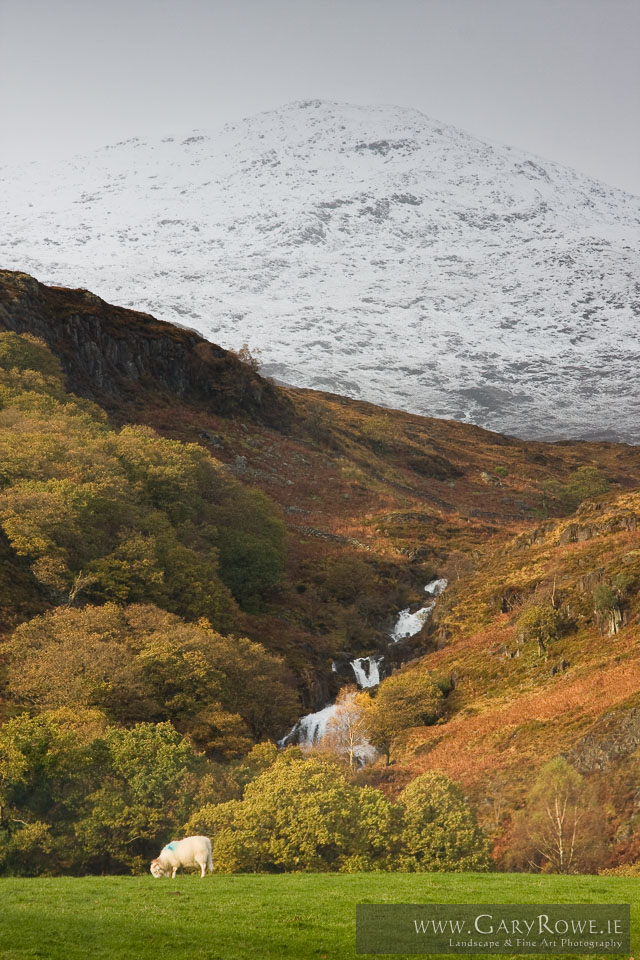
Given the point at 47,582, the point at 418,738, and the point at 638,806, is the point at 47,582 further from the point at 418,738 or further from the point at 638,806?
the point at 638,806

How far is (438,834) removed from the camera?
1088 inches

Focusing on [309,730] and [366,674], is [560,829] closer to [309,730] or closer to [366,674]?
[309,730]

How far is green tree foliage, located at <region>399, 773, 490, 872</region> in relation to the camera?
2730 centimetres

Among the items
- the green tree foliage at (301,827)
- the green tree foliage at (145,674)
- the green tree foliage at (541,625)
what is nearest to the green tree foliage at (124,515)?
the green tree foliage at (145,674)

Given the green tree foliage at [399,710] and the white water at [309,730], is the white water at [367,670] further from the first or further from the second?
the green tree foliage at [399,710]

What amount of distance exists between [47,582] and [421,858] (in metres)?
32.9

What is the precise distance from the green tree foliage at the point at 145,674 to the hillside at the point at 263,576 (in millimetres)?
161

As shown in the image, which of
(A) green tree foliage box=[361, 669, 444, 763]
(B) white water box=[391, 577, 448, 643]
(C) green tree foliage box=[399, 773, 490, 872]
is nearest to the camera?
(C) green tree foliage box=[399, 773, 490, 872]

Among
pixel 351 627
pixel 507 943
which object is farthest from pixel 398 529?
pixel 507 943

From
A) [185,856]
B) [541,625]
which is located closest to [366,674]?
[541,625]

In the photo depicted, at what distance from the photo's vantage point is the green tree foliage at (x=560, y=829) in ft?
95.7

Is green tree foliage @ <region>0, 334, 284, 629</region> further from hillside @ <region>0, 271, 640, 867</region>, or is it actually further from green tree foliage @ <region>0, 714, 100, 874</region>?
green tree foliage @ <region>0, 714, 100, 874</region>

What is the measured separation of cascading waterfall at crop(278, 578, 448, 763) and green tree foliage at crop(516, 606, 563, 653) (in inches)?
535

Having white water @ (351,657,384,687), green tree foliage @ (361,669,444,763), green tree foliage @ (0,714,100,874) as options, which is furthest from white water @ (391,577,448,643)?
green tree foliage @ (0,714,100,874)
